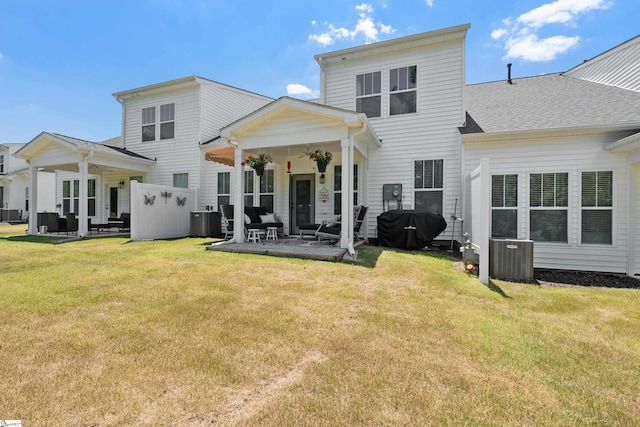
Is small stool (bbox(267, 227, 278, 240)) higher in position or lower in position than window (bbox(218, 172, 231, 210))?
lower

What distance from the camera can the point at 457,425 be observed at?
1.61 meters

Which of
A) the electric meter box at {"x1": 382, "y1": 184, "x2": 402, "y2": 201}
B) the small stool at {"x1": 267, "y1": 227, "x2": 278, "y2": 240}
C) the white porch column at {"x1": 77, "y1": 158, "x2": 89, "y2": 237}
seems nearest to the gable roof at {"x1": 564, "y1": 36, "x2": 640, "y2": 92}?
the electric meter box at {"x1": 382, "y1": 184, "x2": 402, "y2": 201}

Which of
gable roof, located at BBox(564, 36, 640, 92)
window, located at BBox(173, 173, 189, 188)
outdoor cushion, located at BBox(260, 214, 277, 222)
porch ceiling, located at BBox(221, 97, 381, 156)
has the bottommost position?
outdoor cushion, located at BBox(260, 214, 277, 222)

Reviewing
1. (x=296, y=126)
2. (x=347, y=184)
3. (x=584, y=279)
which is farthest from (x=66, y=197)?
(x=584, y=279)

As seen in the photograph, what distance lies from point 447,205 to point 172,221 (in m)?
9.17

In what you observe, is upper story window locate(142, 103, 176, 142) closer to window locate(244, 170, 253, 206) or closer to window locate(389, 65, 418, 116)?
window locate(244, 170, 253, 206)

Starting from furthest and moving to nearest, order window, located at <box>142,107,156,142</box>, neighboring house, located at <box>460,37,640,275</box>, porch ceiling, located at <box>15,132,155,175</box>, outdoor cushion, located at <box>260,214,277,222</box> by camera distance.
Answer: window, located at <box>142,107,156,142</box>, porch ceiling, located at <box>15,132,155,175</box>, outdoor cushion, located at <box>260,214,277,222</box>, neighboring house, located at <box>460,37,640,275</box>

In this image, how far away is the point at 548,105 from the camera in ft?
26.6

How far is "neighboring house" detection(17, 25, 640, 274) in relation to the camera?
6.54 metres

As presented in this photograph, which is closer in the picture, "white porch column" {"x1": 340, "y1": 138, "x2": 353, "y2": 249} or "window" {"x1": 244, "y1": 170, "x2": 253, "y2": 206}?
"white porch column" {"x1": 340, "y1": 138, "x2": 353, "y2": 249}

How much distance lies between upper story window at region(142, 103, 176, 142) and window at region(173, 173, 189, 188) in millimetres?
1675

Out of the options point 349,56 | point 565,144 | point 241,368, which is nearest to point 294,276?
point 241,368

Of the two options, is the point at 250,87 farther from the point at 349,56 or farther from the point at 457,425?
the point at 457,425

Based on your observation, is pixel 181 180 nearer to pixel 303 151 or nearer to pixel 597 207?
pixel 303 151
